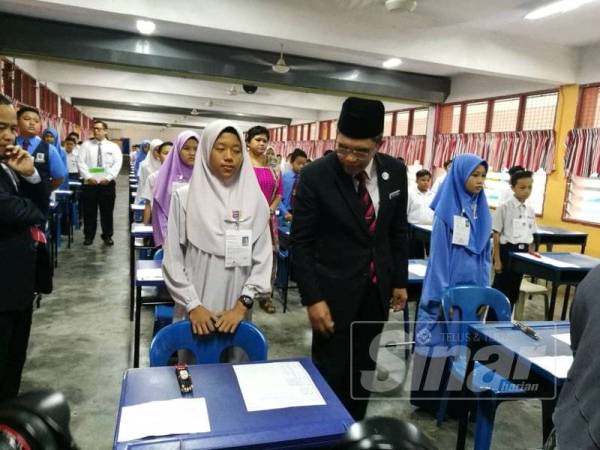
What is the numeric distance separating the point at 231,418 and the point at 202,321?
1.79ft

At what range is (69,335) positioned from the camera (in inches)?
136

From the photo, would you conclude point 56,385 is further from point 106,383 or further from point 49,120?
point 49,120

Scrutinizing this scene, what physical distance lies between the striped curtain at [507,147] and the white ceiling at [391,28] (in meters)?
0.83

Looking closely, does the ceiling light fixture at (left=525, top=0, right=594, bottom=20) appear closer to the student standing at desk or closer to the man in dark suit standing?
the student standing at desk

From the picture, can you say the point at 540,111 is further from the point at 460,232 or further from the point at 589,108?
the point at 460,232

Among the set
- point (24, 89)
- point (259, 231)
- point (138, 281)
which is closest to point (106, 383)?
point (138, 281)

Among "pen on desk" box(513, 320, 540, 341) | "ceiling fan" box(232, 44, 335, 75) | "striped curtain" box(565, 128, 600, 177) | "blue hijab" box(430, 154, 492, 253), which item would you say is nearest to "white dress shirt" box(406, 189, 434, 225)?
"striped curtain" box(565, 128, 600, 177)

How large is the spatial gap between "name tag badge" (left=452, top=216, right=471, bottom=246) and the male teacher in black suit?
84cm

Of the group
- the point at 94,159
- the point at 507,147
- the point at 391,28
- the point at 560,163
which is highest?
the point at 391,28

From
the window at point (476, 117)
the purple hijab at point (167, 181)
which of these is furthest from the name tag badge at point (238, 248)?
the window at point (476, 117)

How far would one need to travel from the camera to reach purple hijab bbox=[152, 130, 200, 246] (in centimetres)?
328

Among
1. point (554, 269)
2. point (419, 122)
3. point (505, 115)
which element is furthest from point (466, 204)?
point (419, 122)

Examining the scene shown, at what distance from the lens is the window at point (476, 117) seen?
8.20m

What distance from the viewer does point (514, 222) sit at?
4.14 meters
